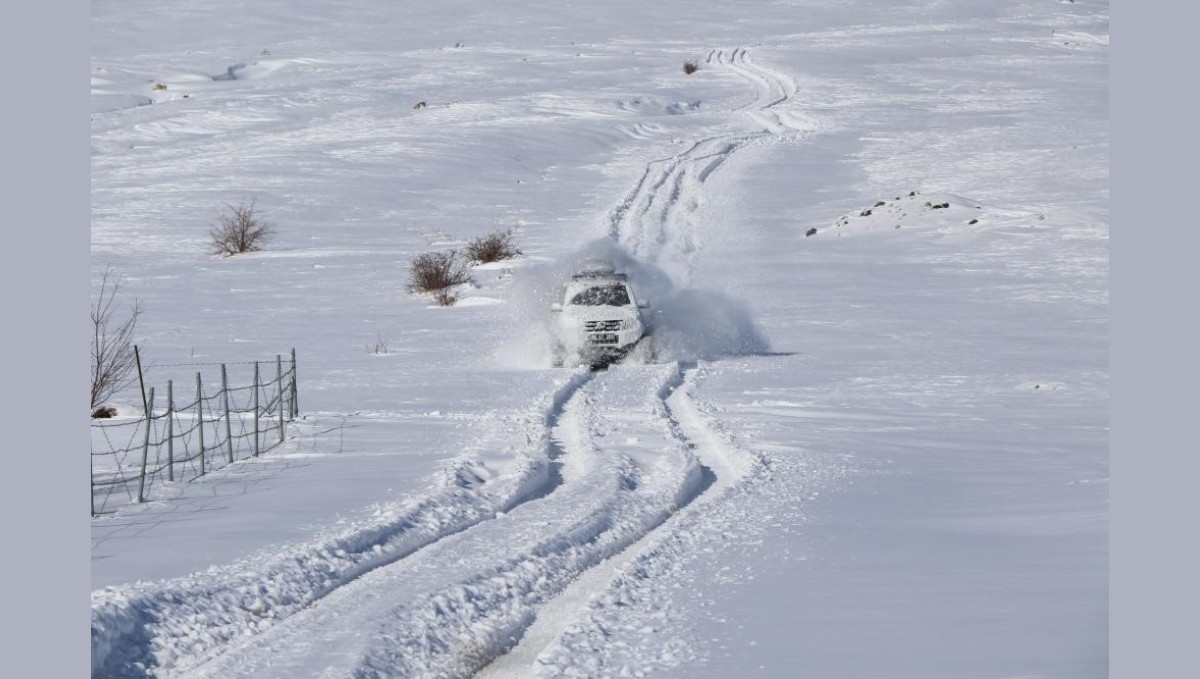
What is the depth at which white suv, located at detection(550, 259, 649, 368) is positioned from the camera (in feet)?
75.7

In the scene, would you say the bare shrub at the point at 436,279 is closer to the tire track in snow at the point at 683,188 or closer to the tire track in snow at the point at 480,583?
the tire track in snow at the point at 683,188

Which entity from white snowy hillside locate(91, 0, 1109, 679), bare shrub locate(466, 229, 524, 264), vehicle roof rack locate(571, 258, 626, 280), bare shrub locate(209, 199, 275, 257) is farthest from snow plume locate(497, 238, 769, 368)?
bare shrub locate(209, 199, 275, 257)

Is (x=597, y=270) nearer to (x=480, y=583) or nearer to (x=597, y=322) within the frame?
(x=597, y=322)

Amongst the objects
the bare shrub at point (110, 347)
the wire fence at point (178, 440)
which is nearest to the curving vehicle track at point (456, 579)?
the wire fence at point (178, 440)

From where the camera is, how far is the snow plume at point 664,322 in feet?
80.1

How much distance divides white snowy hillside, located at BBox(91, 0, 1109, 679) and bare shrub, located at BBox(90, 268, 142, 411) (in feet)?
1.69

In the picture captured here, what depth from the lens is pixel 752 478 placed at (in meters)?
14.4

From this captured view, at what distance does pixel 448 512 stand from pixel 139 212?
3645 cm

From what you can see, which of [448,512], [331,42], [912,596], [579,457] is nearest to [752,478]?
[579,457]

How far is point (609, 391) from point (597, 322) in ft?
9.74

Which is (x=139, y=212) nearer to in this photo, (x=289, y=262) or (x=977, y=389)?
(x=289, y=262)

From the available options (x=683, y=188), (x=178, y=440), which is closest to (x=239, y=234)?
(x=683, y=188)

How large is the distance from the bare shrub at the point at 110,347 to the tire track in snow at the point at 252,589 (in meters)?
4.48

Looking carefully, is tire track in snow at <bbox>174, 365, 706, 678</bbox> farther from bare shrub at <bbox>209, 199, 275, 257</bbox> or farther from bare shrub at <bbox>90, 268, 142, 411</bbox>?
bare shrub at <bbox>209, 199, 275, 257</bbox>
